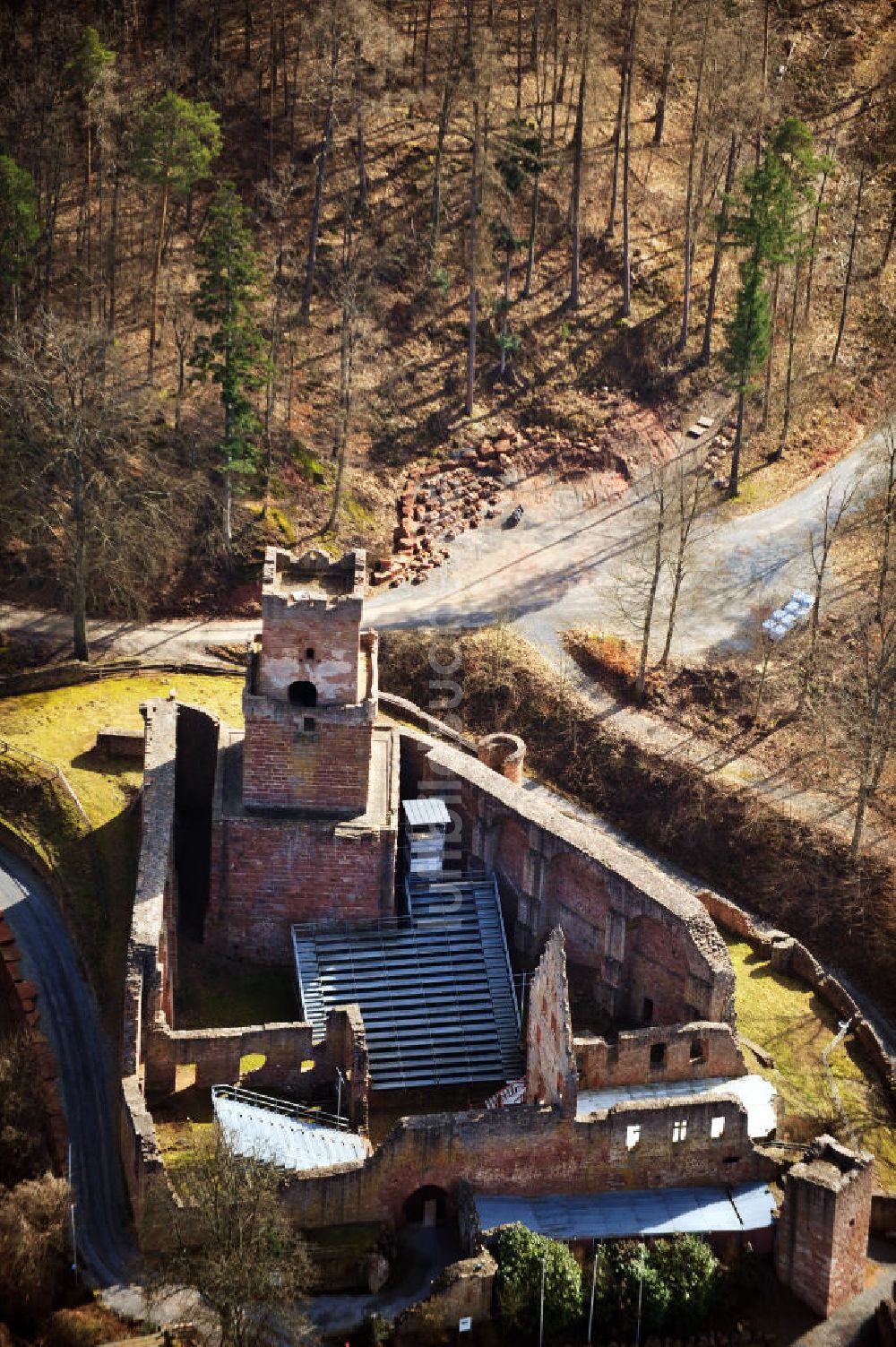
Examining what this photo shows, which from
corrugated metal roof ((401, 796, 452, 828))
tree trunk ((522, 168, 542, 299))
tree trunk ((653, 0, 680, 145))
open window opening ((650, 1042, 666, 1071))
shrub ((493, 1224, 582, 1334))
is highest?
tree trunk ((653, 0, 680, 145))

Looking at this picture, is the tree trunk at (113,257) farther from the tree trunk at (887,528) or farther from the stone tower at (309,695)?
the tree trunk at (887,528)

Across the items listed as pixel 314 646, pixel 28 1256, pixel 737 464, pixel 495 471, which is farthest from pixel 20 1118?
pixel 737 464

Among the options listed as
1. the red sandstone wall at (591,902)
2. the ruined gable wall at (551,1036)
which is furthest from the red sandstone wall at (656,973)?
the ruined gable wall at (551,1036)

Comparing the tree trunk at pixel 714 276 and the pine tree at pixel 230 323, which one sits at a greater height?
the tree trunk at pixel 714 276

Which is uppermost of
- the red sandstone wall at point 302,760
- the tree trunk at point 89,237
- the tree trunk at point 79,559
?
the tree trunk at point 89,237

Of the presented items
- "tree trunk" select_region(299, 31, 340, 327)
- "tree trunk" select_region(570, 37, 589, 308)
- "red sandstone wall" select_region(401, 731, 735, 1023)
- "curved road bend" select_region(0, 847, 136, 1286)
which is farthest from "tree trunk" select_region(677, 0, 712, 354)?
"curved road bend" select_region(0, 847, 136, 1286)

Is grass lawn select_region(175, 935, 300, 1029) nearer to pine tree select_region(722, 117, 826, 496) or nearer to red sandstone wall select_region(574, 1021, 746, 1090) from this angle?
red sandstone wall select_region(574, 1021, 746, 1090)

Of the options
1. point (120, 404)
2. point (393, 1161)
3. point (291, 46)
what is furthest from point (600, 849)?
point (291, 46)
